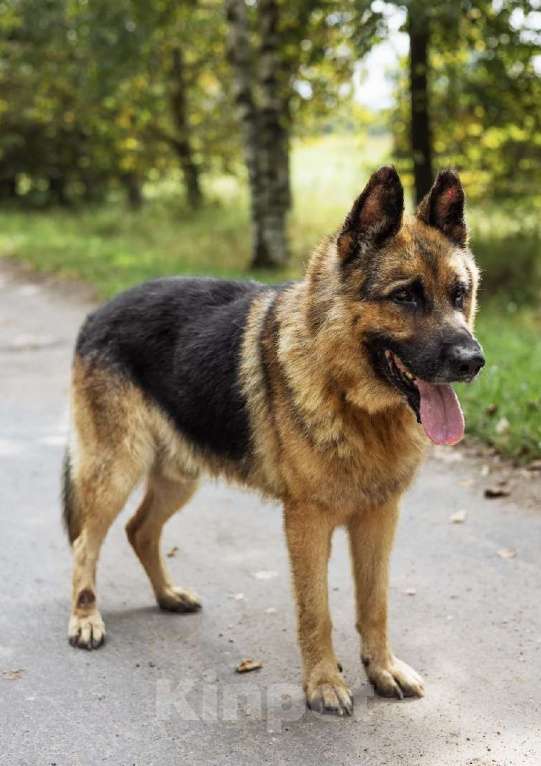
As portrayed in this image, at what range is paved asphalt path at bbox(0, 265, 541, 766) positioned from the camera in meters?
3.34

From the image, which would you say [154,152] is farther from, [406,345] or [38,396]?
[406,345]

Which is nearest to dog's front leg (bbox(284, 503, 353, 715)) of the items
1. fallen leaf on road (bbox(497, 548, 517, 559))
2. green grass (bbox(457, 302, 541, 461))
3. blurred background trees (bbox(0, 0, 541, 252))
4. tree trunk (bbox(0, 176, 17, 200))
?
fallen leaf on road (bbox(497, 548, 517, 559))

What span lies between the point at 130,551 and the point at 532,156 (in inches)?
445

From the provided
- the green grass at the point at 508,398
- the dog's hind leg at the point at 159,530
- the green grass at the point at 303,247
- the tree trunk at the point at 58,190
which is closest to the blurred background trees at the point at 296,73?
the green grass at the point at 303,247

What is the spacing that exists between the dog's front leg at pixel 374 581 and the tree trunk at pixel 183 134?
18.7 m

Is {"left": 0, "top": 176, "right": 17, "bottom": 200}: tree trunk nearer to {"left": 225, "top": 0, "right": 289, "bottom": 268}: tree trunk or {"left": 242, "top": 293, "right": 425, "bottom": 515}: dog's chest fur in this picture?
{"left": 225, "top": 0, "right": 289, "bottom": 268}: tree trunk

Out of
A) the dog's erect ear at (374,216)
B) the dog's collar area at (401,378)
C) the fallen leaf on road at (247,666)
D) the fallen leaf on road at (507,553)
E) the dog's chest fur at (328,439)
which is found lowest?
the fallen leaf on road at (507,553)

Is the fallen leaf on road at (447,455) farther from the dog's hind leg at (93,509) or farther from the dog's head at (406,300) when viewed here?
the dog's head at (406,300)

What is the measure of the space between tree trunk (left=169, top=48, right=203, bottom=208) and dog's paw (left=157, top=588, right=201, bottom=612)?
18.1 metres

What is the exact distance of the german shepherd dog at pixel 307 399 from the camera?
11.3 feet

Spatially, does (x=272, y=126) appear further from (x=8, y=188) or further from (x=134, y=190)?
(x=8, y=188)

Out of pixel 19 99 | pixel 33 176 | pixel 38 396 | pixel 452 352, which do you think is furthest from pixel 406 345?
pixel 33 176

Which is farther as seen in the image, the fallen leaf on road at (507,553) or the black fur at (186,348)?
the fallen leaf on road at (507,553)

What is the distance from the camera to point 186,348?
4.28 m
